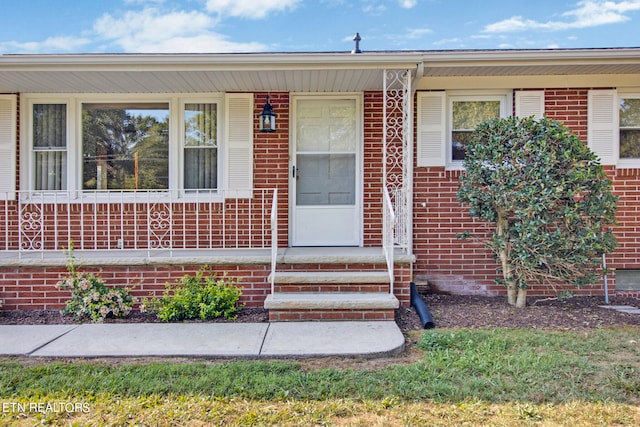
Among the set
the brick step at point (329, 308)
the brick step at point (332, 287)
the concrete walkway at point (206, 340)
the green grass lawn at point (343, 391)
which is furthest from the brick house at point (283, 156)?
the green grass lawn at point (343, 391)

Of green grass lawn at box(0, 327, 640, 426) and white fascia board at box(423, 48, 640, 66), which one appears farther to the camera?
white fascia board at box(423, 48, 640, 66)

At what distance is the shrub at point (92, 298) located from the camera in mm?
4414

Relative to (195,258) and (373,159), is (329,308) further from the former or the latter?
(373,159)

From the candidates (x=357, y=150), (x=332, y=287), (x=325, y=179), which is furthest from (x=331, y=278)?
(x=357, y=150)

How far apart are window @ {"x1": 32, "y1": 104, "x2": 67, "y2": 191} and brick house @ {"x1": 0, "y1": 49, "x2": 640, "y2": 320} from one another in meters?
0.02

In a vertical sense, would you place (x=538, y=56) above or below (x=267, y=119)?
above

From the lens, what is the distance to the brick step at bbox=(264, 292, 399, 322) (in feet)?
14.0

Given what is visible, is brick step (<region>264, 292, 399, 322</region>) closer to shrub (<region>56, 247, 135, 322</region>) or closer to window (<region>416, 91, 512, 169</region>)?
shrub (<region>56, 247, 135, 322</region>)

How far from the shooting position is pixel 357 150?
5797 mm

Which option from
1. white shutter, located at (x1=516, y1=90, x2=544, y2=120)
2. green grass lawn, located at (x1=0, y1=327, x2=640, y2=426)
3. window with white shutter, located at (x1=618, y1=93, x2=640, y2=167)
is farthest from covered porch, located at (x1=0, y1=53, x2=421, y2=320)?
window with white shutter, located at (x1=618, y1=93, x2=640, y2=167)

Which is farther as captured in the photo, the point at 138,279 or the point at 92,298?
the point at 138,279

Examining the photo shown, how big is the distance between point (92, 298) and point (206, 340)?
1.51 metres

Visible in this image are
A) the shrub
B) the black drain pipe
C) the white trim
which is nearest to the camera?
the black drain pipe

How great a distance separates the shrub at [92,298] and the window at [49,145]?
5.57ft
